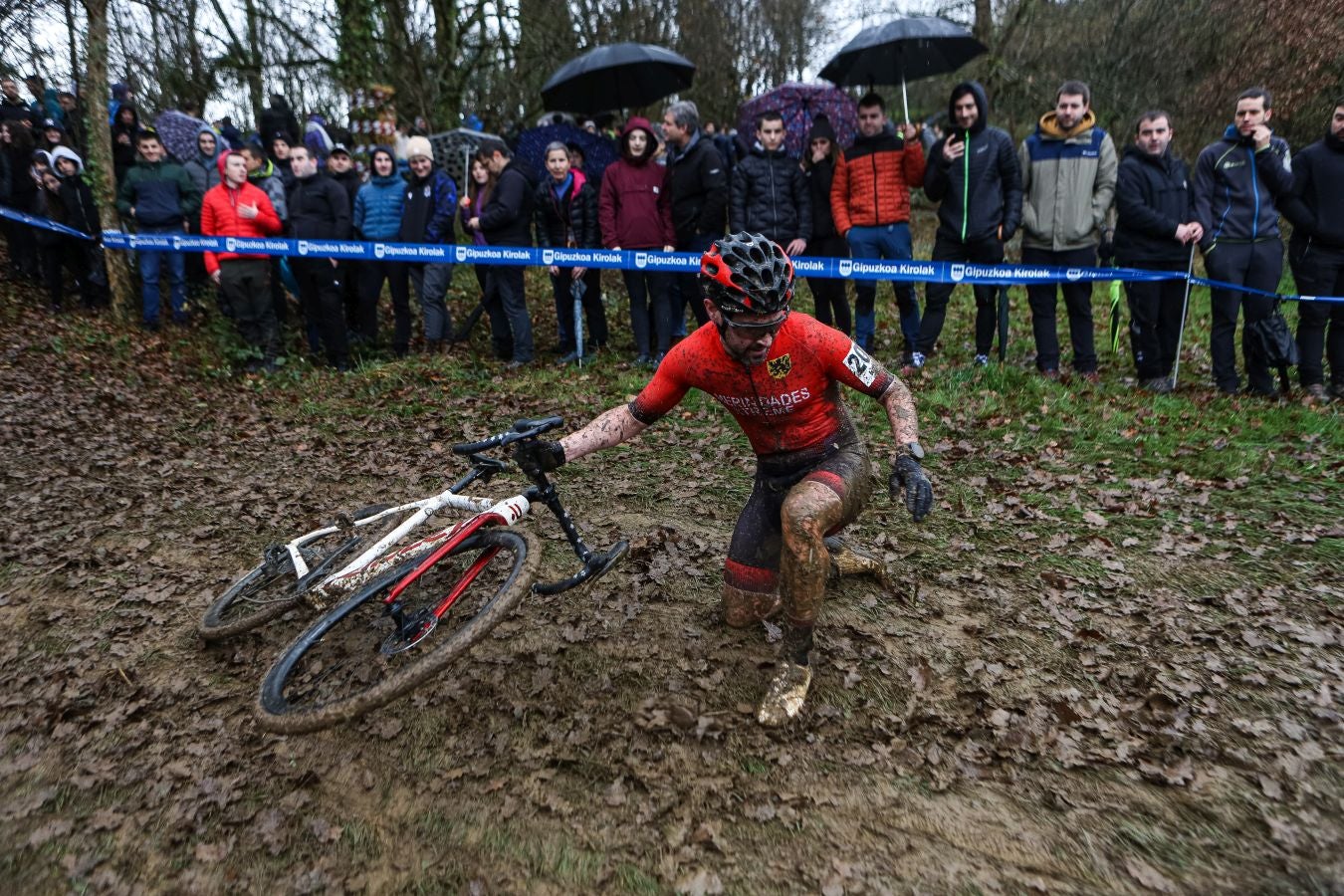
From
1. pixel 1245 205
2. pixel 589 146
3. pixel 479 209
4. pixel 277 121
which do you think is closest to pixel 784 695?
pixel 1245 205

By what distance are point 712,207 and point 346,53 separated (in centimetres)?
1011

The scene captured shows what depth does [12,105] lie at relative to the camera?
11.5 meters

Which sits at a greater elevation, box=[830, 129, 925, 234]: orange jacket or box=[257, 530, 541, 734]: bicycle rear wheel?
box=[830, 129, 925, 234]: orange jacket

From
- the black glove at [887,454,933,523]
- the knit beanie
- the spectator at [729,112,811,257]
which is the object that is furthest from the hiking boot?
the knit beanie

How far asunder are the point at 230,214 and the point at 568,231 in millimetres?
3923

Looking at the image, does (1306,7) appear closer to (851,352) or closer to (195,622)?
(851,352)

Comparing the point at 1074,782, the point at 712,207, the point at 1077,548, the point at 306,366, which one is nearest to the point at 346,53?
the point at 306,366

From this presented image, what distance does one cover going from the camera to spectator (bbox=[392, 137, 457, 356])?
392 inches

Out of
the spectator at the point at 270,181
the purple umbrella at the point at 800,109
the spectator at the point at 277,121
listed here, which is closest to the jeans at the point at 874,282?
the purple umbrella at the point at 800,109

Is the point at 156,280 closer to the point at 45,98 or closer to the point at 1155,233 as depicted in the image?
the point at 45,98

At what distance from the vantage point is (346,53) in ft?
50.1

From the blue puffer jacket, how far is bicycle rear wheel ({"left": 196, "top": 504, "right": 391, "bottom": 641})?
6137 mm

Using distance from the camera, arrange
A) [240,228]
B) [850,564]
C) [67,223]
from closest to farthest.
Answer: [850,564] < [240,228] < [67,223]

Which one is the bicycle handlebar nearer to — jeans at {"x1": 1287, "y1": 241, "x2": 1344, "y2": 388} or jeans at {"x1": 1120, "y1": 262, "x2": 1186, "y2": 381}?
jeans at {"x1": 1120, "y1": 262, "x2": 1186, "y2": 381}
